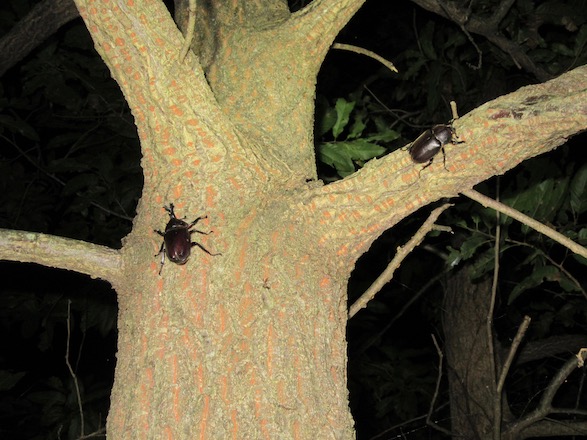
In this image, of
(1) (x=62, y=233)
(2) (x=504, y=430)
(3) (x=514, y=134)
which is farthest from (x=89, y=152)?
(3) (x=514, y=134)

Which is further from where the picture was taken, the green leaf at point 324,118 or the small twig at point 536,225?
the green leaf at point 324,118

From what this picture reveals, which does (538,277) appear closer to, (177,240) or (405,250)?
(405,250)

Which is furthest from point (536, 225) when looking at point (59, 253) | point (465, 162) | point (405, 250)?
point (59, 253)

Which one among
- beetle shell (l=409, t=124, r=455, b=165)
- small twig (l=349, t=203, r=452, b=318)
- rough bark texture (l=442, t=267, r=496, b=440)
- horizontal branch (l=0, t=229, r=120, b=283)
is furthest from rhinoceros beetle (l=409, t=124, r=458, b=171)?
rough bark texture (l=442, t=267, r=496, b=440)

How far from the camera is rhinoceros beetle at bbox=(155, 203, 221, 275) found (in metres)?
1.35

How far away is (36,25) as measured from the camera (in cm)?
233

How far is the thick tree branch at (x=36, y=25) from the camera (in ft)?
7.57

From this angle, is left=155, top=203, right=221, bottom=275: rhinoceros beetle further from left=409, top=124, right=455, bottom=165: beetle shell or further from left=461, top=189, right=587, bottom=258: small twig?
left=461, top=189, right=587, bottom=258: small twig

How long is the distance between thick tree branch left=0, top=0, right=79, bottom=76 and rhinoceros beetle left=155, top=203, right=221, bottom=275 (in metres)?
1.31

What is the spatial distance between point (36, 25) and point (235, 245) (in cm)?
152

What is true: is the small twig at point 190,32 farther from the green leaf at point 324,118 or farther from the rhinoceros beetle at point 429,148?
the green leaf at point 324,118

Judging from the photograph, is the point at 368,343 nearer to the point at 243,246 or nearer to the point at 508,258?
the point at 508,258

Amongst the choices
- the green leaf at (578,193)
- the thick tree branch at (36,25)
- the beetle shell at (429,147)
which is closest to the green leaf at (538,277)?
the green leaf at (578,193)

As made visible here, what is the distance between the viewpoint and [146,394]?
1261 millimetres
